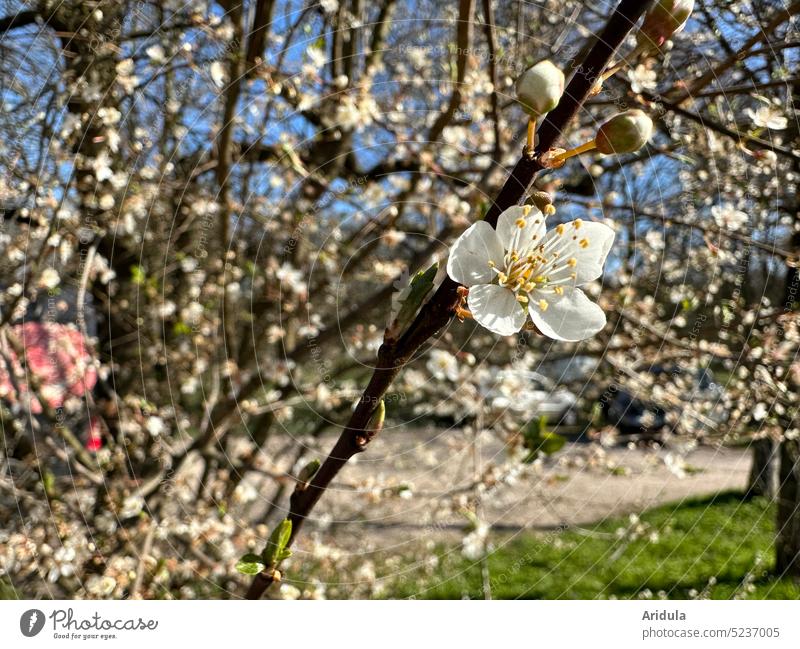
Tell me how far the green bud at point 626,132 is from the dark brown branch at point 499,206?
0.03 metres

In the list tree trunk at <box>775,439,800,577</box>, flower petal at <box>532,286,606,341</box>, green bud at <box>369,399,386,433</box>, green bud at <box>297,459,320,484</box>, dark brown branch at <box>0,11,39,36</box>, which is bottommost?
green bud at <box>297,459,320,484</box>

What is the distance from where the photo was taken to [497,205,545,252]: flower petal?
373 millimetres

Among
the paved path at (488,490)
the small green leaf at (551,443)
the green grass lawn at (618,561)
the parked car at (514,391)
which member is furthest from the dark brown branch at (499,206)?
the green grass lawn at (618,561)

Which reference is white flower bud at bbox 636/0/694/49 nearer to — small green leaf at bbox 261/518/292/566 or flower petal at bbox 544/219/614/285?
flower petal at bbox 544/219/614/285

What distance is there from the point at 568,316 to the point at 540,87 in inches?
5.9

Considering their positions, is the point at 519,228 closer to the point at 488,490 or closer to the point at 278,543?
the point at 278,543

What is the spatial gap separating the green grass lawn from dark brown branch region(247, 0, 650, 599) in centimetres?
133

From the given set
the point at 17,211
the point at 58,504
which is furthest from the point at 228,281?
the point at 58,504

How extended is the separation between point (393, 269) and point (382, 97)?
17.1 inches

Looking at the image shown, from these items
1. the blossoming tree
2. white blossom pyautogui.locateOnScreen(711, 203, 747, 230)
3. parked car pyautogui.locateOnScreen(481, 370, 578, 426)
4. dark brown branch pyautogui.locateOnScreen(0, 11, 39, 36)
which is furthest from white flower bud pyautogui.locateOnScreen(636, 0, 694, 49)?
parked car pyautogui.locateOnScreen(481, 370, 578, 426)

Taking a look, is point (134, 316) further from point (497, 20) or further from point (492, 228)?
point (492, 228)

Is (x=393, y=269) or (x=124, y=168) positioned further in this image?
(x=393, y=269)

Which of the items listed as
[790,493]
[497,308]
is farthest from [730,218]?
[497,308]
